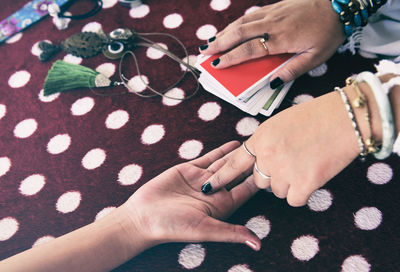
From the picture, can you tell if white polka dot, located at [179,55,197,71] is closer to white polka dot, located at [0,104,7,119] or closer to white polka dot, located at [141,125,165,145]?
white polka dot, located at [141,125,165,145]

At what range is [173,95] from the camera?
0.98 m

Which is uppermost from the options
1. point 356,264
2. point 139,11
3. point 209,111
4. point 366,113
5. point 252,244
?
point 139,11

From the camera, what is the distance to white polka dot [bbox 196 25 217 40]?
3.50 ft

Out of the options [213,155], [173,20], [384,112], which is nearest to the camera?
[384,112]

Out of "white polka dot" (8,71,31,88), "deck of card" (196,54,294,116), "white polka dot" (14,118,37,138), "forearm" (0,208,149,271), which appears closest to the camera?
"forearm" (0,208,149,271)

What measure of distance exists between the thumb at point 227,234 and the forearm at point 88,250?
16cm

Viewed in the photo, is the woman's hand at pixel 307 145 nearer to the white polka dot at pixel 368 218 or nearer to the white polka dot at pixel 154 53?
the white polka dot at pixel 368 218

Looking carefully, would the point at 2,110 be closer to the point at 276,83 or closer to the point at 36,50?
the point at 36,50

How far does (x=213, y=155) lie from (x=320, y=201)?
29cm

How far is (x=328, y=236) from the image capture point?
72cm

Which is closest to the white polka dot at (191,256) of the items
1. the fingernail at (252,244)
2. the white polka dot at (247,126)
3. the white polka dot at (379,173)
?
the fingernail at (252,244)

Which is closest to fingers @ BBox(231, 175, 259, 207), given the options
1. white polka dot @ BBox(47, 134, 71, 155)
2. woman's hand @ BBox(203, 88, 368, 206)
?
woman's hand @ BBox(203, 88, 368, 206)

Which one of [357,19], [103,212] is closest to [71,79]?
[103,212]

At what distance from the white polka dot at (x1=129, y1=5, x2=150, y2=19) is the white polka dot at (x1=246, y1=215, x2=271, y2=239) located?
86cm
